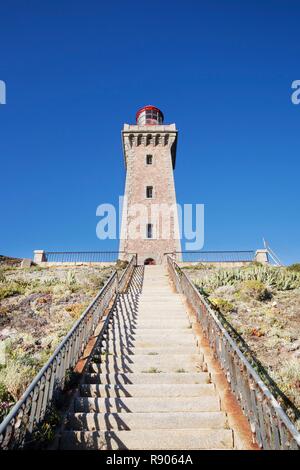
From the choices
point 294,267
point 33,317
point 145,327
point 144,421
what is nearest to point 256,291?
point 145,327

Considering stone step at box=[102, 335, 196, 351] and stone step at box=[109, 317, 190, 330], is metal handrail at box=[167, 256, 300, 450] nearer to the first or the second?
stone step at box=[102, 335, 196, 351]

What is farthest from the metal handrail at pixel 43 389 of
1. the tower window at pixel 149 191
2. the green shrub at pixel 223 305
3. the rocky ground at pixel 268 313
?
the tower window at pixel 149 191

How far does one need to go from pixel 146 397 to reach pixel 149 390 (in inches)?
6.3

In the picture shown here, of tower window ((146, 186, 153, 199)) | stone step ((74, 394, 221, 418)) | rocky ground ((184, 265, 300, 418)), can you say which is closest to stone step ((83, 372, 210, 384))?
stone step ((74, 394, 221, 418))

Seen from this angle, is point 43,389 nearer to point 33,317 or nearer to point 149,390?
point 149,390

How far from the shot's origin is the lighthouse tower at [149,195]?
26578mm

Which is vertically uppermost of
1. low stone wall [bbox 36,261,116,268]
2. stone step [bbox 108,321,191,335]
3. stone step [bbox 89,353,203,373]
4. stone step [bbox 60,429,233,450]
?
low stone wall [bbox 36,261,116,268]

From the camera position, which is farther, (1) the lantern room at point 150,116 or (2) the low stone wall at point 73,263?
(1) the lantern room at point 150,116

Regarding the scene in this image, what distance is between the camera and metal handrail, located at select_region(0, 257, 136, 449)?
3746 mm

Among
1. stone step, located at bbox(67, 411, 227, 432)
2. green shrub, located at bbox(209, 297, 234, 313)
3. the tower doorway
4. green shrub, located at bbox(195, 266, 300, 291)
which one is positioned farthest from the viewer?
the tower doorway

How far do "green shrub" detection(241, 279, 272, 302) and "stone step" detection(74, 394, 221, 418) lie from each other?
7602 millimetres

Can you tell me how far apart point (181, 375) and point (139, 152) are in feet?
87.7

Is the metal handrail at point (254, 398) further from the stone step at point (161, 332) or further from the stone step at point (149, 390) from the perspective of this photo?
the stone step at point (161, 332)

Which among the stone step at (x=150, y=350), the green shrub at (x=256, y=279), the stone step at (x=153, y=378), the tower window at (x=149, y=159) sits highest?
the tower window at (x=149, y=159)
